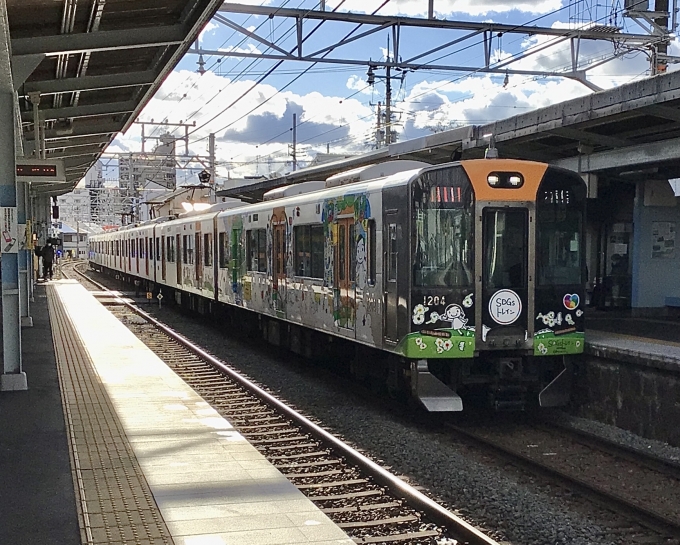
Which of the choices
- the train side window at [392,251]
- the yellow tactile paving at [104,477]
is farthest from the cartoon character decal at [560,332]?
the yellow tactile paving at [104,477]

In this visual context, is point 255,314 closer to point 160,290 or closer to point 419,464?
point 419,464

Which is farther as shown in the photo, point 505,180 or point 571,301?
point 571,301

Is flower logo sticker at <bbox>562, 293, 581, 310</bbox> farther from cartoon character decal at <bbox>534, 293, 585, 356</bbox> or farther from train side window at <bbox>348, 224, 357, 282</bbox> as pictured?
train side window at <bbox>348, 224, 357, 282</bbox>

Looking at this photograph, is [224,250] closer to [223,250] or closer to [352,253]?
[223,250]

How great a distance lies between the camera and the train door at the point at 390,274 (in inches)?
353

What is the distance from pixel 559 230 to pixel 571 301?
786mm

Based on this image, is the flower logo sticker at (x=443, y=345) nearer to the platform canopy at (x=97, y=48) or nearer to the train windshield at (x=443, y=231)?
the train windshield at (x=443, y=231)

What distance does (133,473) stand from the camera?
6.54 meters

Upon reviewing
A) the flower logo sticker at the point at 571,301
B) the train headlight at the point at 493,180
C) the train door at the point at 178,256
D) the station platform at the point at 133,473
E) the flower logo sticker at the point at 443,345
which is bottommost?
the station platform at the point at 133,473

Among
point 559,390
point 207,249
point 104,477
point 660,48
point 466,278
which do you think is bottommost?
point 104,477

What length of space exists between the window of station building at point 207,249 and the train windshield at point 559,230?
36.0ft

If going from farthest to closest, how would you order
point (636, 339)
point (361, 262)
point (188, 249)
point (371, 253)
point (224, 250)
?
point (188, 249) < point (224, 250) < point (636, 339) < point (361, 262) < point (371, 253)

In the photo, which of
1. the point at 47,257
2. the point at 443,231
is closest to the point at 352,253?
the point at 443,231

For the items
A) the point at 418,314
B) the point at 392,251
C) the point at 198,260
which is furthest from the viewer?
the point at 198,260
